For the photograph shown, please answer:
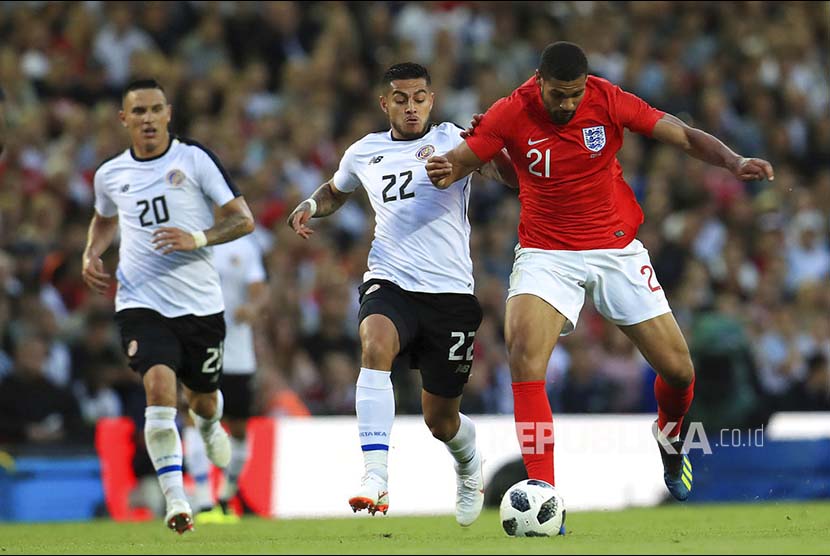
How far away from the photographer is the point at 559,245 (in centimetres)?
843

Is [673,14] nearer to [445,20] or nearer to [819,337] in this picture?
[445,20]

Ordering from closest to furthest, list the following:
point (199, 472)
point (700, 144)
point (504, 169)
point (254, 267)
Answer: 1. point (700, 144)
2. point (504, 169)
3. point (199, 472)
4. point (254, 267)

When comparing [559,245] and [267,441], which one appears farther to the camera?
[267,441]

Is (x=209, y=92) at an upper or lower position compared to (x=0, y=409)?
upper

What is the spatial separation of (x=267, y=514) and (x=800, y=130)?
1058 cm

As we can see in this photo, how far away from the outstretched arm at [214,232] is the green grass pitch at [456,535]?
1.84 meters

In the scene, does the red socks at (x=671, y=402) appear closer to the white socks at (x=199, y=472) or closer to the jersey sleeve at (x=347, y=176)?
the jersey sleeve at (x=347, y=176)

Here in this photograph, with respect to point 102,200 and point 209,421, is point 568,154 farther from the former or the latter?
point 209,421

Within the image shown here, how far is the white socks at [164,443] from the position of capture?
9031mm

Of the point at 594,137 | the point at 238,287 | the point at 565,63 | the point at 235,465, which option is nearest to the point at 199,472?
the point at 235,465

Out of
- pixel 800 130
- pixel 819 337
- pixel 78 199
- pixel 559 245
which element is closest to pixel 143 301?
pixel 559 245

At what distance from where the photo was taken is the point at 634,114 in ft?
27.2

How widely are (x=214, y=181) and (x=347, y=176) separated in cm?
109

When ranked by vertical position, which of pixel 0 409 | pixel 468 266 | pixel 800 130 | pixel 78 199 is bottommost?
pixel 0 409
